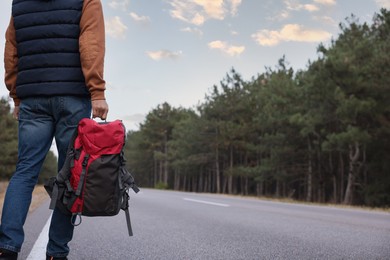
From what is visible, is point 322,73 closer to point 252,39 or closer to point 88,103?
point 252,39

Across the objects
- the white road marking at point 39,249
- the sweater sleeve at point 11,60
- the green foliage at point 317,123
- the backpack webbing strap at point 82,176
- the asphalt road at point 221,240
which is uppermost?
the green foliage at point 317,123

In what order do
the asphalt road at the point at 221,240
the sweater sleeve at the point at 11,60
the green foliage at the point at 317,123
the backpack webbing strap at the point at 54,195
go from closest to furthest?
the backpack webbing strap at the point at 54,195
the sweater sleeve at the point at 11,60
the asphalt road at the point at 221,240
the green foliage at the point at 317,123

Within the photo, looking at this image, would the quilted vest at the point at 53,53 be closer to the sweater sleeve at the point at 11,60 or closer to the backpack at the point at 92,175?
the sweater sleeve at the point at 11,60

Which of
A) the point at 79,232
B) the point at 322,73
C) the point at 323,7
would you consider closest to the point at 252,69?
the point at 322,73

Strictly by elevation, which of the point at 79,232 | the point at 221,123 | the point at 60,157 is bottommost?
the point at 79,232

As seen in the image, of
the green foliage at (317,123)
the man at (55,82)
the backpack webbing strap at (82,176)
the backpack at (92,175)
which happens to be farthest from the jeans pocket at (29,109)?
the green foliage at (317,123)

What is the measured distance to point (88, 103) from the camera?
10.4 ft

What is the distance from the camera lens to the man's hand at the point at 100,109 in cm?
298

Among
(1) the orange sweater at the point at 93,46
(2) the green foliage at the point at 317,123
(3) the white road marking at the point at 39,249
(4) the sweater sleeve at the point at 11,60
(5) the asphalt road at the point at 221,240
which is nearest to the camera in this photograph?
(1) the orange sweater at the point at 93,46

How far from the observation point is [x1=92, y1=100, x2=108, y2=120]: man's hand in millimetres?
2982

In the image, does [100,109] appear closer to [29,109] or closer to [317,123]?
[29,109]

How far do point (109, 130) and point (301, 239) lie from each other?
A: 3.35 metres

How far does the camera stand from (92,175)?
113 inches

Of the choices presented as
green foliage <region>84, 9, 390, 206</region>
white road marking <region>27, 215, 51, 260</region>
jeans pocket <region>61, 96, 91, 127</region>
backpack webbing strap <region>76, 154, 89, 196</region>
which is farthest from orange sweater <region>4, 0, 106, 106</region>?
green foliage <region>84, 9, 390, 206</region>
